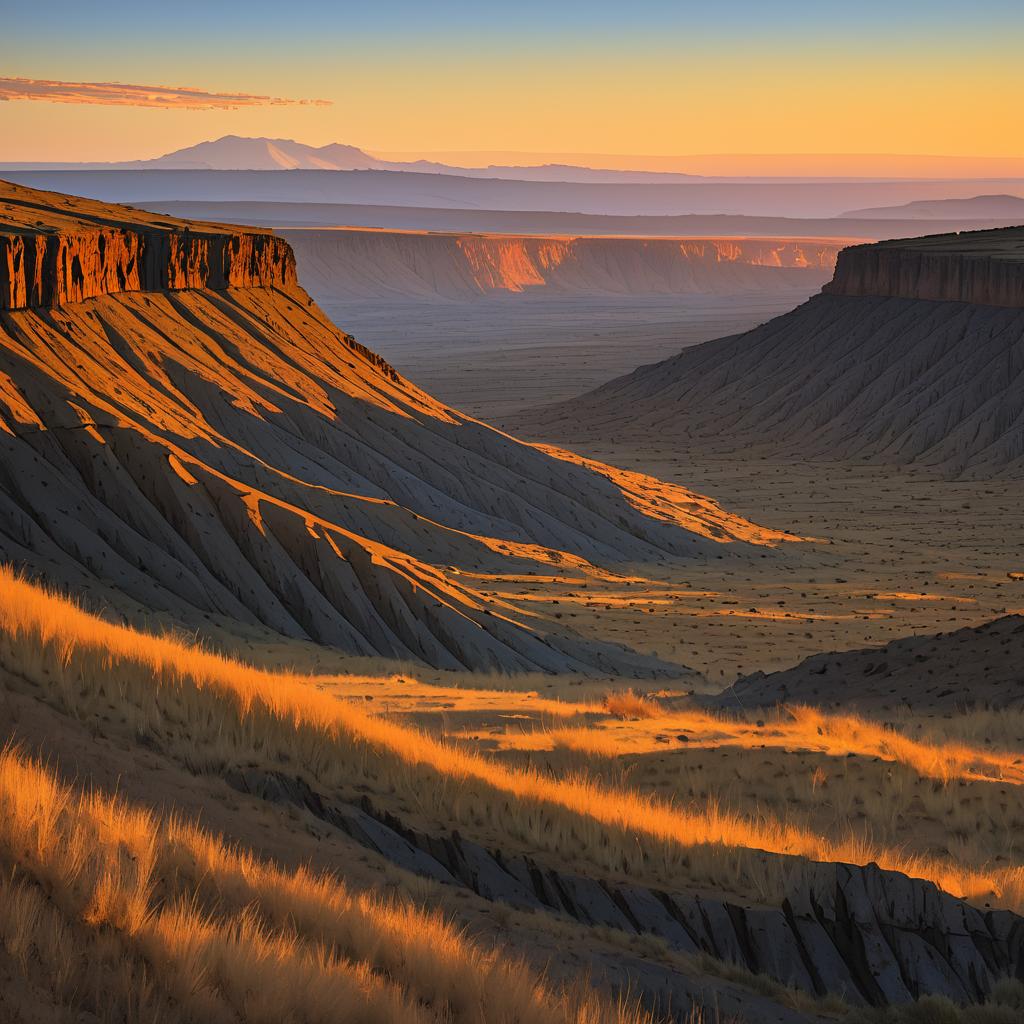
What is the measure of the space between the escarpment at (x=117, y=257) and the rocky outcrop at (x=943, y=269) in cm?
4773

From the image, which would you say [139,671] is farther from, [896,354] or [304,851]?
[896,354]

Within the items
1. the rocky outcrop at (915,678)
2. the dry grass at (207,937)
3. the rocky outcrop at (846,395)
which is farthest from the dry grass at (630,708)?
the rocky outcrop at (846,395)

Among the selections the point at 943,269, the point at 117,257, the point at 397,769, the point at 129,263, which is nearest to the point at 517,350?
the point at 943,269

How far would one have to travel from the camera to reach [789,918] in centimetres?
951

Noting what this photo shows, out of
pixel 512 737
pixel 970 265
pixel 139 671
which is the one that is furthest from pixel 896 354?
pixel 139 671

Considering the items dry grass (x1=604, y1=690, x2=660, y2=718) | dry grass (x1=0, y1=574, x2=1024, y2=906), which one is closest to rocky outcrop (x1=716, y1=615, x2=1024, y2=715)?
dry grass (x1=604, y1=690, x2=660, y2=718)

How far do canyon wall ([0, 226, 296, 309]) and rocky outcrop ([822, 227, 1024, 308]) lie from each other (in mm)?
47961

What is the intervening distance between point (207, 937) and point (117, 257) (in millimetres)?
35659

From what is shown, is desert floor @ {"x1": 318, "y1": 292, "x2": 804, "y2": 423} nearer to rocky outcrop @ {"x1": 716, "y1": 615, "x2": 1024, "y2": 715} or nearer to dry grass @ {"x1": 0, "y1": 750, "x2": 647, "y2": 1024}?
rocky outcrop @ {"x1": 716, "y1": 615, "x2": 1024, "y2": 715}

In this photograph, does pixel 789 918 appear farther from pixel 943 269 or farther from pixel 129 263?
pixel 943 269

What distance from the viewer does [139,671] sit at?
10.9 m

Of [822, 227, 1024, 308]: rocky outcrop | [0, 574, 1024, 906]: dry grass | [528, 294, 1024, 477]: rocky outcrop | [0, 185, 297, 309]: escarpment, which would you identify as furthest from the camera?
[822, 227, 1024, 308]: rocky outcrop

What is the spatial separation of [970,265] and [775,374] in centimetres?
1351

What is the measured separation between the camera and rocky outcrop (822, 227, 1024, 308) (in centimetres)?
8375
